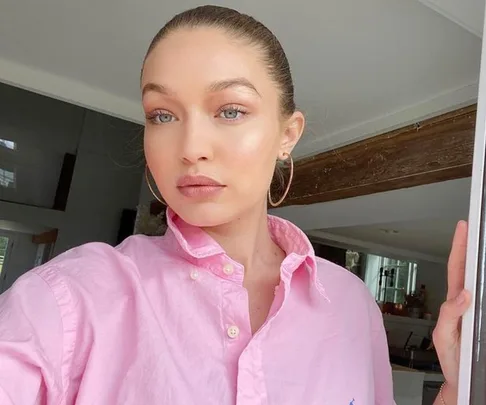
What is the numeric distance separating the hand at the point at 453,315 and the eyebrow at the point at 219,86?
0.25 m

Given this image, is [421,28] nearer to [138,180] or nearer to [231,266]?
[231,266]

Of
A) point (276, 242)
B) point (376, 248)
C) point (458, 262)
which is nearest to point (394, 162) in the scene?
point (276, 242)

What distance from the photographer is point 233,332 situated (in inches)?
20.4

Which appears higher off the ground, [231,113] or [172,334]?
[231,113]

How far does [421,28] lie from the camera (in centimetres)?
116

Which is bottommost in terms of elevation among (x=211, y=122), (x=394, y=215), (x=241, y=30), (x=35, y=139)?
(x=211, y=122)

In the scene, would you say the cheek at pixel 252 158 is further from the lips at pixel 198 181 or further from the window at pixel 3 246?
the window at pixel 3 246

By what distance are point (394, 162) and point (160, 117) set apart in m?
1.13

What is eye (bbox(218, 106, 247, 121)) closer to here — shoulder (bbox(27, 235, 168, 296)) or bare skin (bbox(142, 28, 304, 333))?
bare skin (bbox(142, 28, 304, 333))

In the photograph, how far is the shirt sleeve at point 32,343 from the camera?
403 millimetres

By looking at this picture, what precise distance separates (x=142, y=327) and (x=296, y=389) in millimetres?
164

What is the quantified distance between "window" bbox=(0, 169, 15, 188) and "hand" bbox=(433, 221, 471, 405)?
3642mm

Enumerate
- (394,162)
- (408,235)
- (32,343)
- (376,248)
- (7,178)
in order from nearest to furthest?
1. (32,343)
2. (394,162)
3. (408,235)
4. (7,178)
5. (376,248)

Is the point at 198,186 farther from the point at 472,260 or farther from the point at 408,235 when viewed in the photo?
the point at 408,235
